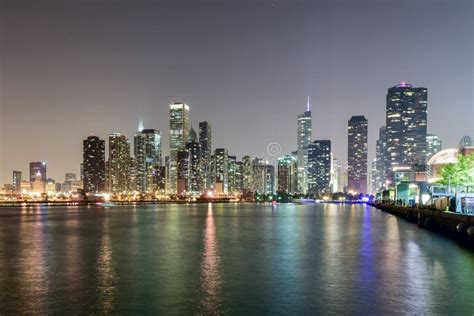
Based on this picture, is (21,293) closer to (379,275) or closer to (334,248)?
(379,275)

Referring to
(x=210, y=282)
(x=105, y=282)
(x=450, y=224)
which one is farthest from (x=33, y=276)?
(x=450, y=224)

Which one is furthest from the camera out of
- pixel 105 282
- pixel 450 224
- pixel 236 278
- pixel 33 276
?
pixel 450 224

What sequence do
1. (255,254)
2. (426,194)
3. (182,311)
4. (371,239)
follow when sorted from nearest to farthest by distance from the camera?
(182,311), (255,254), (371,239), (426,194)

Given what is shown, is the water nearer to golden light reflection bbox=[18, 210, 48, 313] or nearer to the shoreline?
golden light reflection bbox=[18, 210, 48, 313]

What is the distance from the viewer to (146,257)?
4153 cm

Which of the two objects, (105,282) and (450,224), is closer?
(105,282)

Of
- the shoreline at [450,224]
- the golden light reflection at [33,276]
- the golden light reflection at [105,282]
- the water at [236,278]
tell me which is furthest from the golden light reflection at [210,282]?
the shoreline at [450,224]

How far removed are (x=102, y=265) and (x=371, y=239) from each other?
3227 centimetres

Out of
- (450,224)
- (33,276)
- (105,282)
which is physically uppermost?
(450,224)

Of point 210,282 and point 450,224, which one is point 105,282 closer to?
point 210,282

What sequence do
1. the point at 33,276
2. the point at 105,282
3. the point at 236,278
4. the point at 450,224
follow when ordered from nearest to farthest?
the point at 105,282 < the point at 236,278 < the point at 33,276 < the point at 450,224

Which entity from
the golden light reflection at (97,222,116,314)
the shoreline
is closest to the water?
the golden light reflection at (97,222,116,314)

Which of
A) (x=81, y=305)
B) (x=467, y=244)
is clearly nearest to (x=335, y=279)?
(x=81, y=305)

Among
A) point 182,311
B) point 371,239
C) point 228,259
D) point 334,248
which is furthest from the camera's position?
point 371,239
